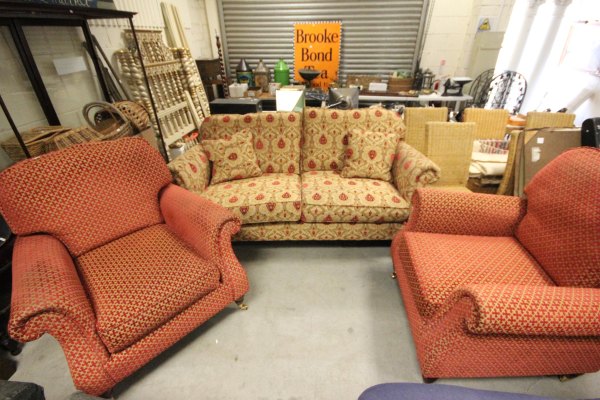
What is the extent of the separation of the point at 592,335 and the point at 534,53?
4600mm

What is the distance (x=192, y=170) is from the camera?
1935 mm

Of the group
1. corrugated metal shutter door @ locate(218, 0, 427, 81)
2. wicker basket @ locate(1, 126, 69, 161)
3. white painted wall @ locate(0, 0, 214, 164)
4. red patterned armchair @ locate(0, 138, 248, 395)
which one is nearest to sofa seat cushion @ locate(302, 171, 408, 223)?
red patterned armchair @ locate(0, 138, 248, 395)

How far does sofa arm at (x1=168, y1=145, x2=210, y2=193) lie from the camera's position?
→ 1.83m

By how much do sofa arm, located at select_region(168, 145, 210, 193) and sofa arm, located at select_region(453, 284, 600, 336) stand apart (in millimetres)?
1677

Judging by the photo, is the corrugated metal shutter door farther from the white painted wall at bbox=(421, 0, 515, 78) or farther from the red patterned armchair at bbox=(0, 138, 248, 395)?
the red patterned armchair at bbox=(0, 138, 248, 395)

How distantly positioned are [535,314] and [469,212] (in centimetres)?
68

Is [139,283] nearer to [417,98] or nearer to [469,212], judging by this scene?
[469,212]

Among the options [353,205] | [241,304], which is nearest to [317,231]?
[353,205]

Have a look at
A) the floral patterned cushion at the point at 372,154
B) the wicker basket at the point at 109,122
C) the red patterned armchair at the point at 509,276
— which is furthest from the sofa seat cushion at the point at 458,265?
the wicker basket at the point at 109,122

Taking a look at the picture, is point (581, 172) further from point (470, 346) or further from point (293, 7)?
point (293, 7)

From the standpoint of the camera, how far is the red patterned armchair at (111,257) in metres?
1.08

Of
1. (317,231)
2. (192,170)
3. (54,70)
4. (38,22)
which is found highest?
(38,22)

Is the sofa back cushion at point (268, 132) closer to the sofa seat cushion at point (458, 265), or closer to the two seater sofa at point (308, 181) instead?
the two seater sofa at point (308, 181)

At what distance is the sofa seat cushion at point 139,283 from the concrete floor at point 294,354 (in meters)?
0.31
